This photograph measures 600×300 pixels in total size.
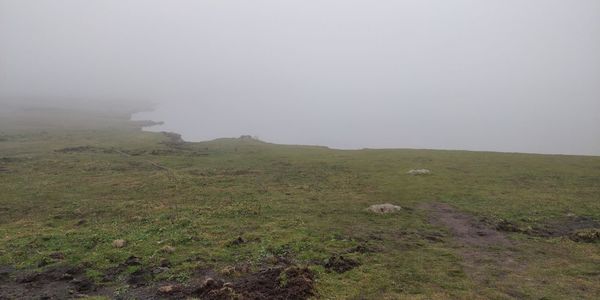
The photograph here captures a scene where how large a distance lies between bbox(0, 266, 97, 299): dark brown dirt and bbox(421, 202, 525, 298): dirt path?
17.0 meters

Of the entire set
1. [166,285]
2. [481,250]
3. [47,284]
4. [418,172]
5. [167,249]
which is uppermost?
[418,172]

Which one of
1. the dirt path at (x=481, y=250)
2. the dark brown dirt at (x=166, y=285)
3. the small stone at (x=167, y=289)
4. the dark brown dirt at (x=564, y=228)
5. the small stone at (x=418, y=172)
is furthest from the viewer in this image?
the small stone at (x=418, y=172)

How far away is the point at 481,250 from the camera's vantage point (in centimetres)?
2355

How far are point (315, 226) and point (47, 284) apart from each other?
580 inches

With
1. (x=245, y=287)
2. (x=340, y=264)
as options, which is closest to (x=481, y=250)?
(x=340, y=264)

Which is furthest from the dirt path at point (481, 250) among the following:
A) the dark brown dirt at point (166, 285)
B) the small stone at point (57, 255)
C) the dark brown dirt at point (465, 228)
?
the small stone at point (57, 255)

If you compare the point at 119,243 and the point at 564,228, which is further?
the point at 564,228

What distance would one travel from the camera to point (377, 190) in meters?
39.7

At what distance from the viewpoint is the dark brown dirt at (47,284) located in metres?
18.5

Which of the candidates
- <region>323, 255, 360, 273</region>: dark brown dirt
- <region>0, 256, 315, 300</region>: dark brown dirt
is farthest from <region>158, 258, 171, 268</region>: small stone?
<region>323, 255, 360, 273</region>: dark brown dirt

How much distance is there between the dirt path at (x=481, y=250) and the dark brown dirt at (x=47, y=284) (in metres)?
17.0

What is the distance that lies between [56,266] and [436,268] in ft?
60.4

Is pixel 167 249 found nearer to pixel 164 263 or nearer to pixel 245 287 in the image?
pixel 164 263

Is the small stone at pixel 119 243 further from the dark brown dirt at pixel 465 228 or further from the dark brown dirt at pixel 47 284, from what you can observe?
the dark brown dirt at pixel 465 228
